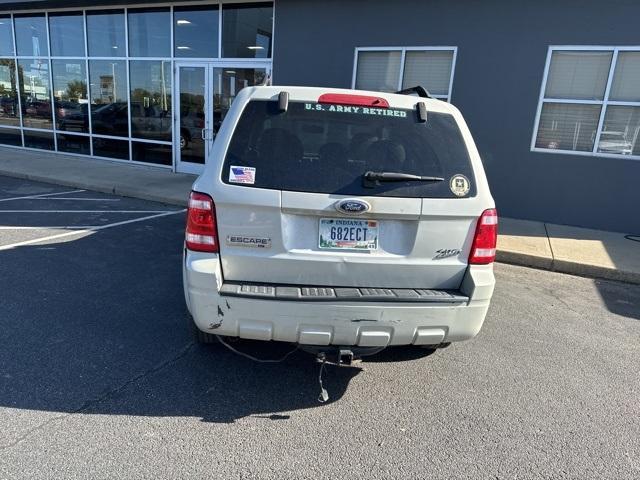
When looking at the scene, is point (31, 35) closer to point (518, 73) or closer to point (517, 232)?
point (518, 73)

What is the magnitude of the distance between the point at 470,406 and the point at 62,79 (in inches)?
617

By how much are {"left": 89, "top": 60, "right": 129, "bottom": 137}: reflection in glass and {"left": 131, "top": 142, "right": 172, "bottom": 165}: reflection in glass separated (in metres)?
0.61

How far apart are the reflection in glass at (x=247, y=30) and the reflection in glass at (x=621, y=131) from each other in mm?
7275

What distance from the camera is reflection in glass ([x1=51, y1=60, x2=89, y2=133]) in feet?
45.5

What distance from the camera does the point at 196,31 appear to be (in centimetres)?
1176

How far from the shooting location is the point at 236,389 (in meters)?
3.11

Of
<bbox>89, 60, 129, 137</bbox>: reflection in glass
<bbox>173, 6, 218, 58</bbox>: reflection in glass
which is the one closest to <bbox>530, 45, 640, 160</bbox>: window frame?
<bbox>173, 6, 218, 58</bbox>: reflection in glass

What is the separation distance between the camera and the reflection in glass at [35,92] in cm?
1468

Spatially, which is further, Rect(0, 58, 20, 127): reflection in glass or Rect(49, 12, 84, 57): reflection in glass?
Rect(0, 58, 20, 127): reflection in glass

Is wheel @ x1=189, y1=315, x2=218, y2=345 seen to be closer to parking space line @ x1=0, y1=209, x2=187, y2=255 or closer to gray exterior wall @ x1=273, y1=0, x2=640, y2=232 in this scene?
parking space line @ x1=0, y1=209, x2=187, y2=255

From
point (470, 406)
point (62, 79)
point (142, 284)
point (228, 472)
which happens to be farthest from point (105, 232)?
point (62, 79)

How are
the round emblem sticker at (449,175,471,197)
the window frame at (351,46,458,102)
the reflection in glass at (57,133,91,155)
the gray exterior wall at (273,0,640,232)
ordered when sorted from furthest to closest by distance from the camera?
1. the reflection in glass at (57,133,91,155)
2. the window frame at (351,46,458,102)
3. the gray exterior wall at (273,0,640,232)
4. the round emblem sticker at (449,175,471,197)

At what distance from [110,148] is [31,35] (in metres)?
4.93

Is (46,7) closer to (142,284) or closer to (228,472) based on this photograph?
(142,284)
